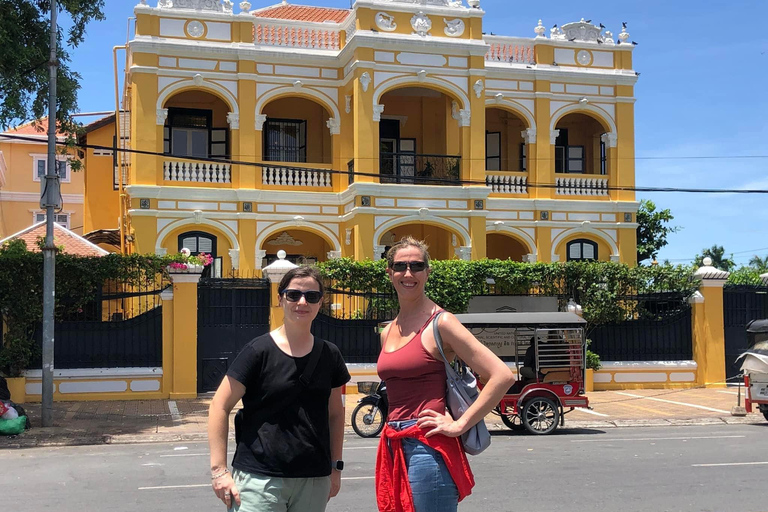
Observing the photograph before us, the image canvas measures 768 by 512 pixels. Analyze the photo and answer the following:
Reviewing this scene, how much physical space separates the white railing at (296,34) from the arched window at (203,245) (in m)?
5.55

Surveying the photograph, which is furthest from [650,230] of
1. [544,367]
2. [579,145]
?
[544,367]

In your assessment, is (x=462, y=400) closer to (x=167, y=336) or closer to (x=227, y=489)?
(x=227, y=489)

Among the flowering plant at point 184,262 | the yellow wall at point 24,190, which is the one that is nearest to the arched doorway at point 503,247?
the flowering plant at point 184,262

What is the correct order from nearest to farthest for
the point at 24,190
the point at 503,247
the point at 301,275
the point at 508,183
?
the point at 301,275 → the point at 508,183 → the point at 503,247 → the point at 24,190

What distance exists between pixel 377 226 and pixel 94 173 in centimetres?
1717

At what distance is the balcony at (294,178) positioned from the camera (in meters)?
25.2

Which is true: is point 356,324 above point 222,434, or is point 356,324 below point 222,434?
below

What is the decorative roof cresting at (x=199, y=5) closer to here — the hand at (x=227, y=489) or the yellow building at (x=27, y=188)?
the yellow building at (x=27, y=188)

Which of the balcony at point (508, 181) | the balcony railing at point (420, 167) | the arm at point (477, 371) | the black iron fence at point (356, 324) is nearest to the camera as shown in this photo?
the arm at point (477, 371)

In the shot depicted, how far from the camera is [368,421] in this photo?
1374 cm

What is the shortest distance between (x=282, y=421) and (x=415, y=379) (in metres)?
0.68

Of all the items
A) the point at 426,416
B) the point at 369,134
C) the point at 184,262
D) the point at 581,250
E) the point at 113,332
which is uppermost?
the point at 369,134

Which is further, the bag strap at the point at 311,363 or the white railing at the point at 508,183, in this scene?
the white railing at the point at 508,183

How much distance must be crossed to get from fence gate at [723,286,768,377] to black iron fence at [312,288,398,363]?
318 inches
